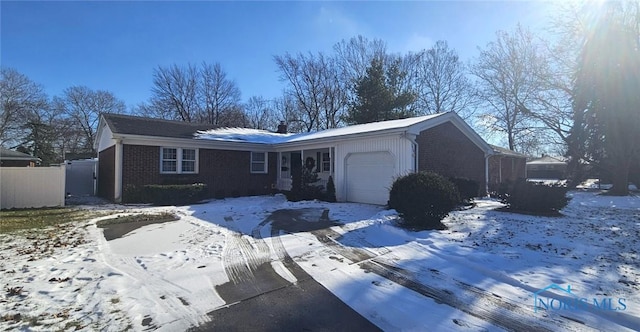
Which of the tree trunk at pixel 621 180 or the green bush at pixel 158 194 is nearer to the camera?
the green bush at pixel 158 194

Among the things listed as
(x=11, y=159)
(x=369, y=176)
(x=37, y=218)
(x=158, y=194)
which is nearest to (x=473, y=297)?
(x=369, y=176)

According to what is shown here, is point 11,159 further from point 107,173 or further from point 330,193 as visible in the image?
point 330,193

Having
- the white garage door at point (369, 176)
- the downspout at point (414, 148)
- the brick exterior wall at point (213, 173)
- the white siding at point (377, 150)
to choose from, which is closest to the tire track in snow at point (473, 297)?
the white siding at point (377, 150)

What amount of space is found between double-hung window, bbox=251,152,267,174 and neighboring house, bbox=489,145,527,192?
43.4 ft

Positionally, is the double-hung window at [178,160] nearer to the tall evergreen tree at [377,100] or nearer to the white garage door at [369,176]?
the white garage door at [369,176]

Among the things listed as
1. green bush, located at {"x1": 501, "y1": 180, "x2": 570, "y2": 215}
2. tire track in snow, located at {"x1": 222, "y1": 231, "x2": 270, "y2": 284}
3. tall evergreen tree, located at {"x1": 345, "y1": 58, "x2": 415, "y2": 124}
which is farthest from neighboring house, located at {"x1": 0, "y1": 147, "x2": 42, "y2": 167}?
green bush, located at {"x1": 501, "y1": 180, "x2": 570, "y2": 215}

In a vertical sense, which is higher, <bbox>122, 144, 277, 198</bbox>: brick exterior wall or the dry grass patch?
<bbox>122, 144, 277, 198</bbox>: brick exterior wall

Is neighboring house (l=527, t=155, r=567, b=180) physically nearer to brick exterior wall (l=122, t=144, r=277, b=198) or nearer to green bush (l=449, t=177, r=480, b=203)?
green bush (l=449, t=177, r=480, b=203)

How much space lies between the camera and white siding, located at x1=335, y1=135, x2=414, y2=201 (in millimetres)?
12203

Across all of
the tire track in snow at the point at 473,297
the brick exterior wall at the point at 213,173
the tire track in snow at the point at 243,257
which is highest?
the brick exterior wall at the point at 213,173

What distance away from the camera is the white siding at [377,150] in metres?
12.2

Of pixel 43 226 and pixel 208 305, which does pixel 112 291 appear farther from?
pixel 43 226

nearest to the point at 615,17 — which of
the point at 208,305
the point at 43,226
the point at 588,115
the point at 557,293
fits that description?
the point at 588,115

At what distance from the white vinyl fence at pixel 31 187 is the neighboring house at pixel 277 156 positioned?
6.47ft
